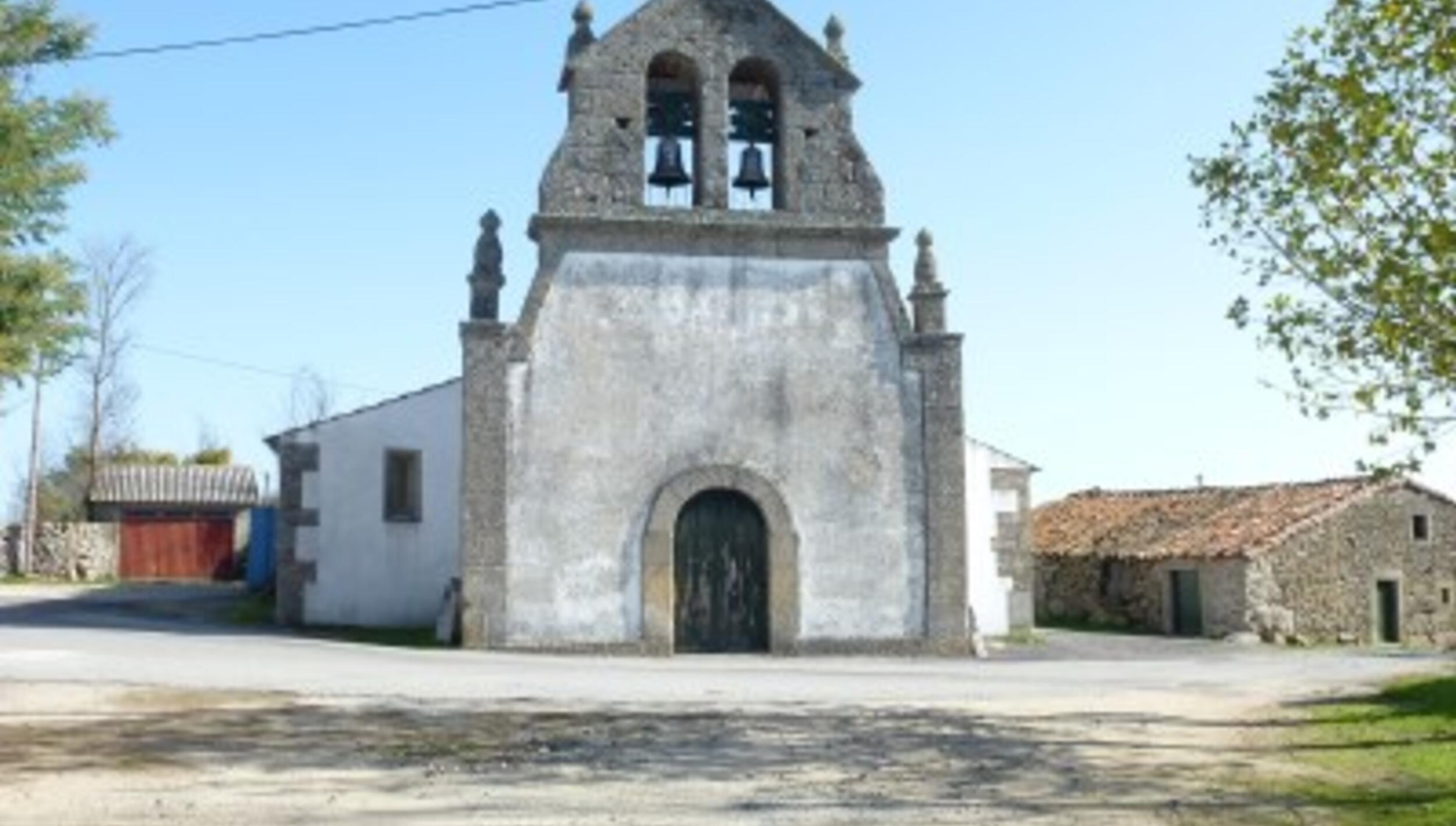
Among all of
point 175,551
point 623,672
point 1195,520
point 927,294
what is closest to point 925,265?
point 927,294

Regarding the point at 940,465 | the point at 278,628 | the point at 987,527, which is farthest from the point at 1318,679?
the point at 278,628

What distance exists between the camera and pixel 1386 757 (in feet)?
38.0

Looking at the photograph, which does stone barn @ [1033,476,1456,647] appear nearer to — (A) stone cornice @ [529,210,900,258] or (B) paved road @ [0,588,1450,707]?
(B) paved road @ [0,588,1450,707]

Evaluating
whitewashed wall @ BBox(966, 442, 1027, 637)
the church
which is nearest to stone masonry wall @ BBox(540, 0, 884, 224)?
the church

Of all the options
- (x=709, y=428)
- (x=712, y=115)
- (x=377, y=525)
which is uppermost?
(x=712, y=115)

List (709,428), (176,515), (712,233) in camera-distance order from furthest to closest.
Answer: (176,515) → (712,233) → (709,428)

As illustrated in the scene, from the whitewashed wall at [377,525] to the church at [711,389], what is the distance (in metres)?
3.57

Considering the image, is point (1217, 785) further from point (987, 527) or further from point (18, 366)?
point (987, 527)

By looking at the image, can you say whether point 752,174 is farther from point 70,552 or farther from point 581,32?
point 70,552

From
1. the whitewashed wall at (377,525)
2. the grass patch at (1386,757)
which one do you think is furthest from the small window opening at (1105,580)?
the grass patch at (1386,757)

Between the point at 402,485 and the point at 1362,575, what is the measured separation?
20.5m

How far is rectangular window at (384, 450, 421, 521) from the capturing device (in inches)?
984

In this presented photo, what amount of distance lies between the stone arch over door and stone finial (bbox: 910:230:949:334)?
3.48 m

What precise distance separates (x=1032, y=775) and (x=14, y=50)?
37.3 feet
